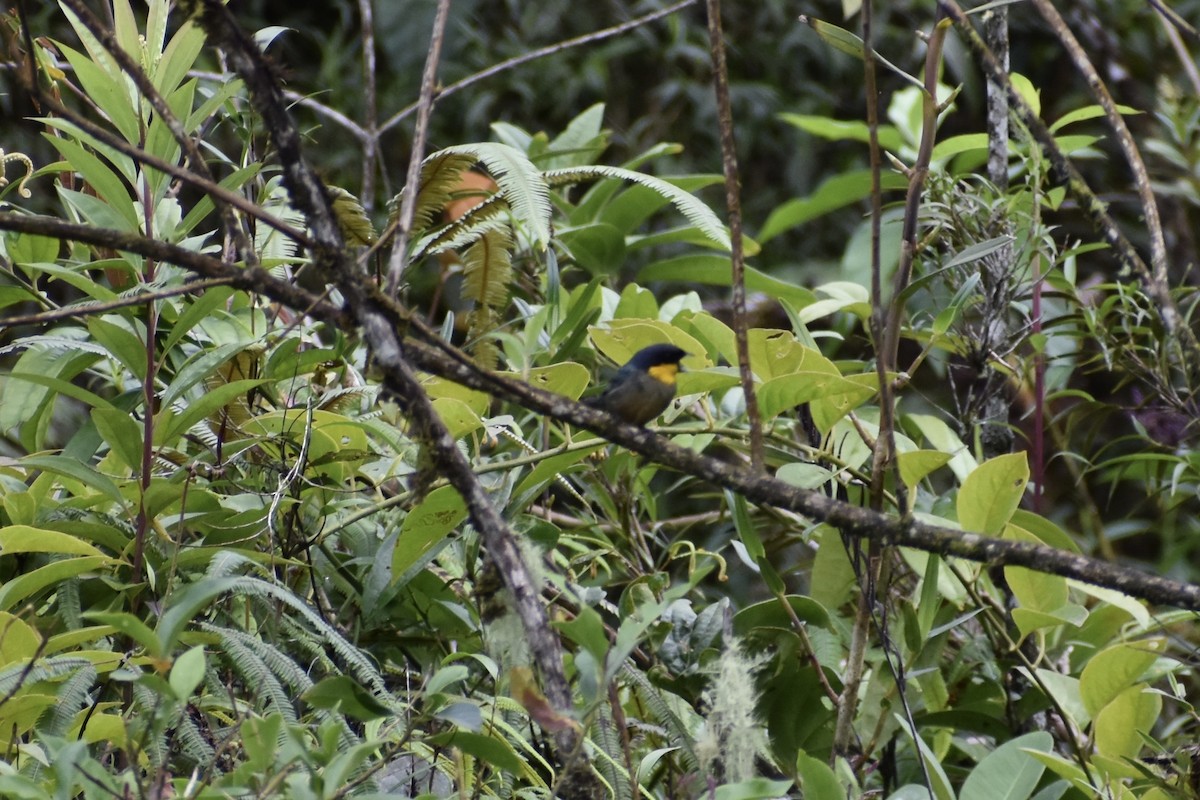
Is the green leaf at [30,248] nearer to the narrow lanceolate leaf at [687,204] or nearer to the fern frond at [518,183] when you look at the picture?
the fern frond at [518,183]

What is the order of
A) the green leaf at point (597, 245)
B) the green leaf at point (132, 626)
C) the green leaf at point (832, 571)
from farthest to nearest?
1. the green leaf at point (597, 245)
2. the green leaf at point (832, 571)
3. the green leaf at point (132, 626)

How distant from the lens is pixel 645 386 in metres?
2.07

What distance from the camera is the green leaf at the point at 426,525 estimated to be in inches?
66.2

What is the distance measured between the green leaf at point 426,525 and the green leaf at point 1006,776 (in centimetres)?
80

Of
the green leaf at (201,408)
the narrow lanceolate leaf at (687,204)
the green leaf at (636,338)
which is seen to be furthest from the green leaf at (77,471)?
the narrow lanceolate leaf at (687,204)

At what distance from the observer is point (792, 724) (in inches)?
77.8

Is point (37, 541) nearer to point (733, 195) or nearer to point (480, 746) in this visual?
point (480, 746)

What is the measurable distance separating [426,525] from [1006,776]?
34.6 inches

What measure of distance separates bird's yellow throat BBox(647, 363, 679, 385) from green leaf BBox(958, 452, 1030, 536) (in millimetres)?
493

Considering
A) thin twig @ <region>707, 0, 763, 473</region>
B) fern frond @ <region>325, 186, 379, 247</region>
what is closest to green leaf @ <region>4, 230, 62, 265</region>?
fern frond @ <region>325, 186, 379, 247</region>

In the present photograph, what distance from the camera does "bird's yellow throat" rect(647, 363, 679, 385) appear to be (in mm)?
1968

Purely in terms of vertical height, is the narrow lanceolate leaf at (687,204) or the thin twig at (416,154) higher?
the thin twig at (416,154)

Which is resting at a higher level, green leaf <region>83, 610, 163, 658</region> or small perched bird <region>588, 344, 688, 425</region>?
green leaf <region>83, 610, 163, 658</region>

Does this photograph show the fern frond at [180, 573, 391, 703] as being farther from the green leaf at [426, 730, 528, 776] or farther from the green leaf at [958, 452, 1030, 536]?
the green leaf at [958, 452, 1030, 536]
